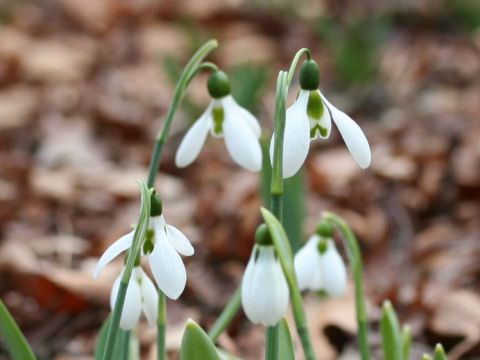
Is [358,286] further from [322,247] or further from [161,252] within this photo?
[161,252]

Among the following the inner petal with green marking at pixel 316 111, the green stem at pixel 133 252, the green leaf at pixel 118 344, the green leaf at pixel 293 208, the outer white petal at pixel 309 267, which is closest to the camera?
the green stem at pixel 133 252

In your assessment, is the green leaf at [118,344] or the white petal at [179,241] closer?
the white petal at [179,241]

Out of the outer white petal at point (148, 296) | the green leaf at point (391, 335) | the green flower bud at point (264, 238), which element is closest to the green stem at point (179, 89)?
the outer white petal at point (148, 296)

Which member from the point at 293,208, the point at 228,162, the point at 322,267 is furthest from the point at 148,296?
the point at 228,162

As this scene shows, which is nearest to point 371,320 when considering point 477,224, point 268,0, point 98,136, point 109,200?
point 477,224

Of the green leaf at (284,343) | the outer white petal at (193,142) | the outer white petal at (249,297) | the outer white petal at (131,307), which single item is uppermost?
the outer white petal at (193,142)

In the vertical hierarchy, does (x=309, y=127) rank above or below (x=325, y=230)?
above

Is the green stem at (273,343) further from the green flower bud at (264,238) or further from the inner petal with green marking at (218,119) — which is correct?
the inner petal with green marking at (218,119)
